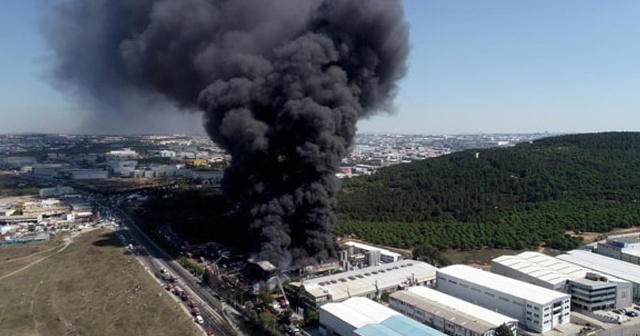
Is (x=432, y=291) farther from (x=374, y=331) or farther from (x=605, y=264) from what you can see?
(x=605, y=264)

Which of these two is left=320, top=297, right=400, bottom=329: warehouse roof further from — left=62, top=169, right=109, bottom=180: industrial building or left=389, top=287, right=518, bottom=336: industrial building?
left=62, top=169, right=109, bottom=180: industrial building

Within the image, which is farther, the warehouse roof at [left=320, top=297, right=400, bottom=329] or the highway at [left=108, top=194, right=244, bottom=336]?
the highway at [left=108, top=194, right=244, bottom=336]

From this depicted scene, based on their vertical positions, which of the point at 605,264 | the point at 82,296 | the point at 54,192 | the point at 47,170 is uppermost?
the point at 47,170

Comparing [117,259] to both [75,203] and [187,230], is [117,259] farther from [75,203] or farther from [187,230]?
[75,203]

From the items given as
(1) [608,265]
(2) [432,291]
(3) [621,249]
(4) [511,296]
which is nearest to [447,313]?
(2) [432,291]

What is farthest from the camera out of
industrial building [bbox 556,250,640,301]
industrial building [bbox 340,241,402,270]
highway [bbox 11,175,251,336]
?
industrial building [bbox 340,241,402,270]

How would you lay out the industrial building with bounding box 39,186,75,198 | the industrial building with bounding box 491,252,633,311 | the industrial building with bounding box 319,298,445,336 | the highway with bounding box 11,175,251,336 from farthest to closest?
the industrial building with bounding box 39,186,75,198 → the industrial building with bounding box 491,252,633,311 → the highway with bounding box 11,175,251,336 → the industrial building with bounding box 319,298,445,336

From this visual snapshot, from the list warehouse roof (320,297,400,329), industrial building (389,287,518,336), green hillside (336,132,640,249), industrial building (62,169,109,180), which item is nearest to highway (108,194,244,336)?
warehouse roof (320,297,400,329)

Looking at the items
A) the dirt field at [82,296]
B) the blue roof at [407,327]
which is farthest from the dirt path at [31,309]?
the blue roof at [407,327]
